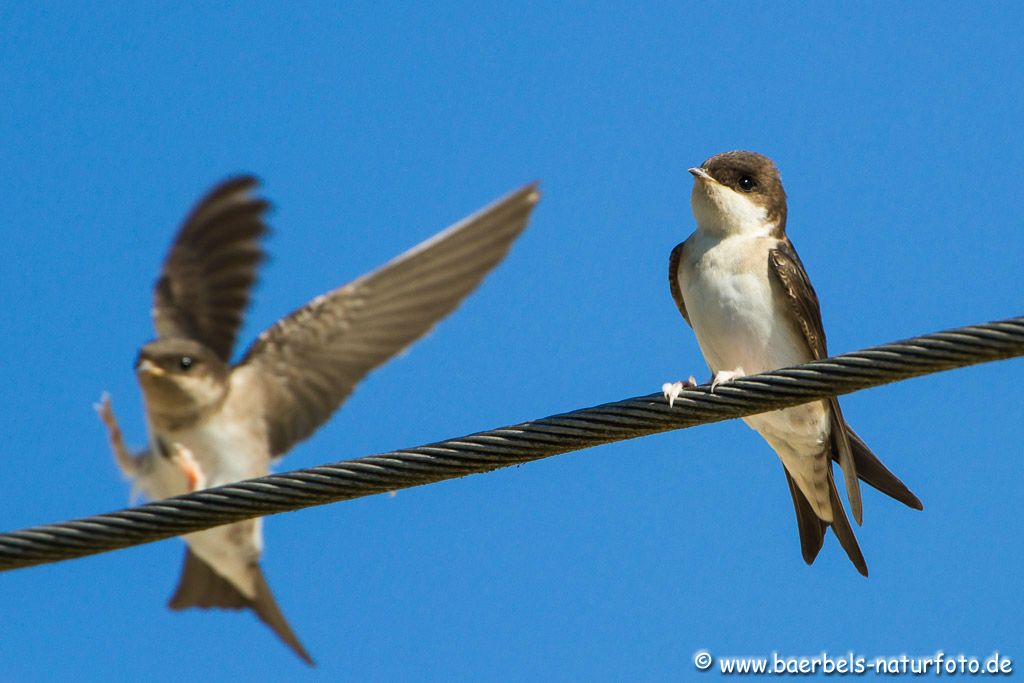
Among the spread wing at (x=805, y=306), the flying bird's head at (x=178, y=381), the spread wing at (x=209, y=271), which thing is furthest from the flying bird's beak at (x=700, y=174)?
the spread wing at (x=209, y=271)

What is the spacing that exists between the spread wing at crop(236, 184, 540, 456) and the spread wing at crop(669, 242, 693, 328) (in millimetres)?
1771

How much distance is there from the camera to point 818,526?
4.27 meters

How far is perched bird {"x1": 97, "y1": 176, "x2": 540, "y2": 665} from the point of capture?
5.73 meters

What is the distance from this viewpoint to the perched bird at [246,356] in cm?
573

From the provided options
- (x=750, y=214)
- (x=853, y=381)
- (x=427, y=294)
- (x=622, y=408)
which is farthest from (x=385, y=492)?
(x=427, y=294)

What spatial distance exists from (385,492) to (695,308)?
1.58m

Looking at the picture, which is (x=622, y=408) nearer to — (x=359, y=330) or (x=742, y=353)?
Result: (x=742, y=353)

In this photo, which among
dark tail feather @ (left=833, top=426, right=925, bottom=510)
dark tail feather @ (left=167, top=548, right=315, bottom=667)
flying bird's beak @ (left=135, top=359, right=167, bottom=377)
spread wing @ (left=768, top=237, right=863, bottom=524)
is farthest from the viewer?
dark tail feather @ (left=167, top=548, right=315, bottom=667)

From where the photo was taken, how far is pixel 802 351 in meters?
4.16

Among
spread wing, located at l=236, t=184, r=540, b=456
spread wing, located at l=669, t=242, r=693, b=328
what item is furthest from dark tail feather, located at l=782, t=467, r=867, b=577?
spread wing, located at l=236, t=184, r=540, b=456

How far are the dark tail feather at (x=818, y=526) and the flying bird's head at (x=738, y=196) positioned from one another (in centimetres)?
79

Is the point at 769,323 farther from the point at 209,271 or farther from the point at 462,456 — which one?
the point at 209,271

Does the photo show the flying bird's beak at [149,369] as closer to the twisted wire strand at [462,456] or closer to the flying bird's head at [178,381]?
the flying bird's head at [178,381]

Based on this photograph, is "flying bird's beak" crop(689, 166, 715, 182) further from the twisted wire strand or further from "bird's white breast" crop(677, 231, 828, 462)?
the twisted wire strand
